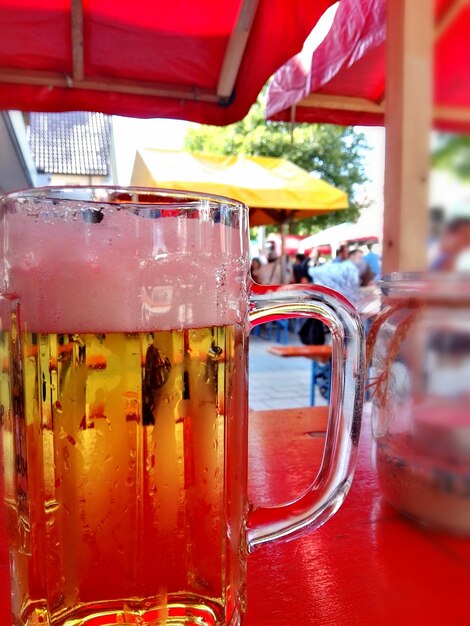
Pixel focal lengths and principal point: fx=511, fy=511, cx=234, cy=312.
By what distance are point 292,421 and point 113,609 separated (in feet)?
2.00

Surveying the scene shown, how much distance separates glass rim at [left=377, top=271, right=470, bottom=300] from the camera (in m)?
0.38

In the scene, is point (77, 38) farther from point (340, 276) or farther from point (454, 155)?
point (340, 276)

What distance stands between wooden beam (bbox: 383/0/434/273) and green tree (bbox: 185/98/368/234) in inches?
370

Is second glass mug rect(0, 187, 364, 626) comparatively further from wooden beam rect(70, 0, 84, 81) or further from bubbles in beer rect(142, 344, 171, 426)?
wooden beam rect(70, 0, 84, 81)

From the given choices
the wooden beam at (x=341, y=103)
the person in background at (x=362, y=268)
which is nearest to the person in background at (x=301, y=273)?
the person in background at (x=362, y=268)

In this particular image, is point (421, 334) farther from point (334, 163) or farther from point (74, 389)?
point (334, 163)

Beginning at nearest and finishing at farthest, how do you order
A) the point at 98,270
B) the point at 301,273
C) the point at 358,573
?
1. the point at 98,270
2. the point at 358,573
3. the point at 301,273

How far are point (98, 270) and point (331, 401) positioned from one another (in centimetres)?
19

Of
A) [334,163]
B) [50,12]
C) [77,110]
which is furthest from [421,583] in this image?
[334,163]

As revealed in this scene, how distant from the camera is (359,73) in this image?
1.87 meters

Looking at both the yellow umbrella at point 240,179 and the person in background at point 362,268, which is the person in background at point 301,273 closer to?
the person in background at point 362,268

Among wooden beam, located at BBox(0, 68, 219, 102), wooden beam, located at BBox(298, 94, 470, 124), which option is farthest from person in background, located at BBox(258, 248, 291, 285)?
wooden beam, located at BBox(0, 68, 219, 102)

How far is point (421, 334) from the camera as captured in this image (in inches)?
18.6

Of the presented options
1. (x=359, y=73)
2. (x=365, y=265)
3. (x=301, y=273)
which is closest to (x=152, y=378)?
(x=359, y=73)
